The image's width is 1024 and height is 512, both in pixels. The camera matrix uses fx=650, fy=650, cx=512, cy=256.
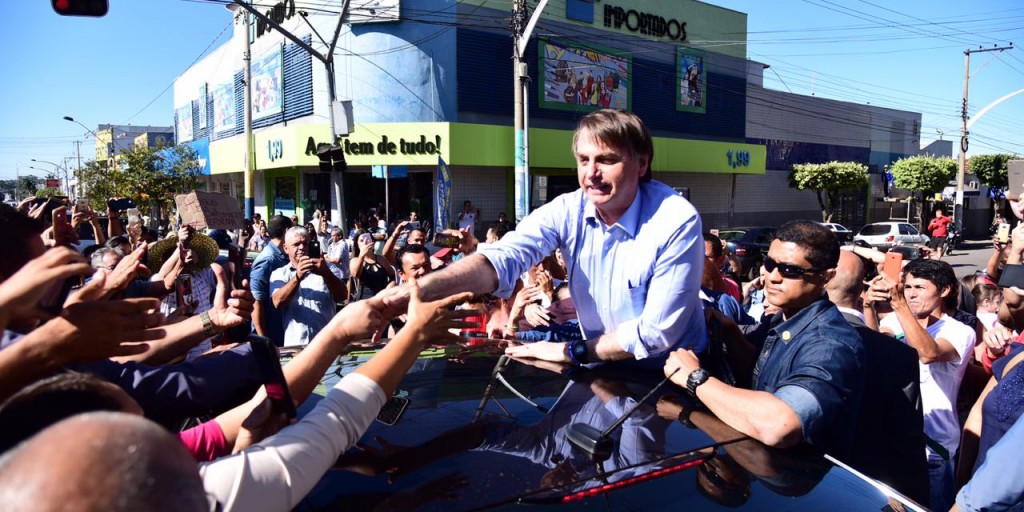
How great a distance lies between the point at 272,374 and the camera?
1640 millimetres

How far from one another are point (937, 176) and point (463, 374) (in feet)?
113

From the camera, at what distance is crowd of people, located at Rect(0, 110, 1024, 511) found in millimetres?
1022

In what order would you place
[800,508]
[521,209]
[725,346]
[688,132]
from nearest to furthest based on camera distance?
[800,508], [725,346], [521,209], [688,132]

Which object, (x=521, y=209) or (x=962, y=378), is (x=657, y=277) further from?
(x=521, y=209)

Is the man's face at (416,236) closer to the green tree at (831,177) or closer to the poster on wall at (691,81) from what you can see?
the poster on wall at (691,81)

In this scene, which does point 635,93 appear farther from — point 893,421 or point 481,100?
point 893,421

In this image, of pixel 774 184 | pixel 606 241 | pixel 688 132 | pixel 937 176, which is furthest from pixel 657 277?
pixel 937 176

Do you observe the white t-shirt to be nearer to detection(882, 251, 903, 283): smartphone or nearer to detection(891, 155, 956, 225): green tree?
detection(882, 251, 903, 283): smartphone

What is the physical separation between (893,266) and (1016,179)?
2263 millimetres

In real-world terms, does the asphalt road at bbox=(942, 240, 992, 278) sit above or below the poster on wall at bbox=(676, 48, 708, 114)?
below

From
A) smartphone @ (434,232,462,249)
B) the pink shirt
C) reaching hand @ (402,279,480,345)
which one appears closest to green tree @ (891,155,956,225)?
smartphone @ (434,232,462,249)

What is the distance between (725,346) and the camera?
2.78m

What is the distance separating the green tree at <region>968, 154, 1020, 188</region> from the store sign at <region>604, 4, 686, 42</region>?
21016 mm

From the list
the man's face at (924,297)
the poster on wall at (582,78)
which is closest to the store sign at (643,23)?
the poster on wall at (582,78)
